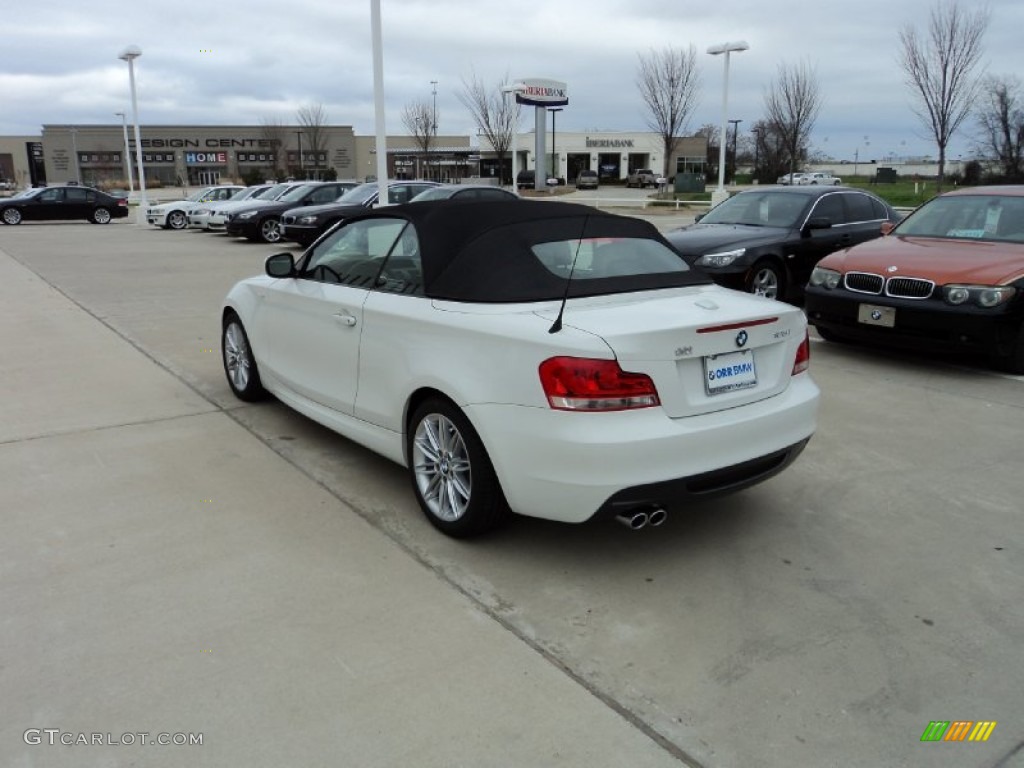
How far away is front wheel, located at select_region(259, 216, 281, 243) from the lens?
20.5 meters

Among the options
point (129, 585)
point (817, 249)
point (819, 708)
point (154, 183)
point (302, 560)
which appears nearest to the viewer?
point (819, 708)

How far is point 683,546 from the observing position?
3865 millimetres

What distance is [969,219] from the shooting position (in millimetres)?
8133

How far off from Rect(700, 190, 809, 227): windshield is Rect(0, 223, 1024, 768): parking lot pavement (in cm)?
503

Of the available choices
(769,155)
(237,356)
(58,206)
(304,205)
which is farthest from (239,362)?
(769,155)

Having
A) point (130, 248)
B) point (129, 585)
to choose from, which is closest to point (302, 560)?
point (129, 585)

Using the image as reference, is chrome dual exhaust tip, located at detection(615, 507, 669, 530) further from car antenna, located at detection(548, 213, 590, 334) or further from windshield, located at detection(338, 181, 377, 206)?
windshield, located at detection(338, 181, 377, 206)

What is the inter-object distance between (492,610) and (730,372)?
1.44m

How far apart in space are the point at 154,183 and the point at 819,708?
93.5 meters

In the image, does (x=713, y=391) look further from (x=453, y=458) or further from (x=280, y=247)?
(x=280, y=247)

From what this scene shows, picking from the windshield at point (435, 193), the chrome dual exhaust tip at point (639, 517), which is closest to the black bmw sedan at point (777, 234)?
the chrome dual exhaust tip at point (639, 517)

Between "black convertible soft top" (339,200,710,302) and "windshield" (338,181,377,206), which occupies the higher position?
"windshield" (338,181,377,206)

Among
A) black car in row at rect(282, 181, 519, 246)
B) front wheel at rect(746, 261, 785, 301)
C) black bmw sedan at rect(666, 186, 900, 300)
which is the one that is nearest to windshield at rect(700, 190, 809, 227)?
black bmw sedan at rect(666, 186, 900, 300)

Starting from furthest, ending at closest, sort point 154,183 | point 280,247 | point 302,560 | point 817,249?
point 154,183
point 280,247
point 817,249
point 302,560
